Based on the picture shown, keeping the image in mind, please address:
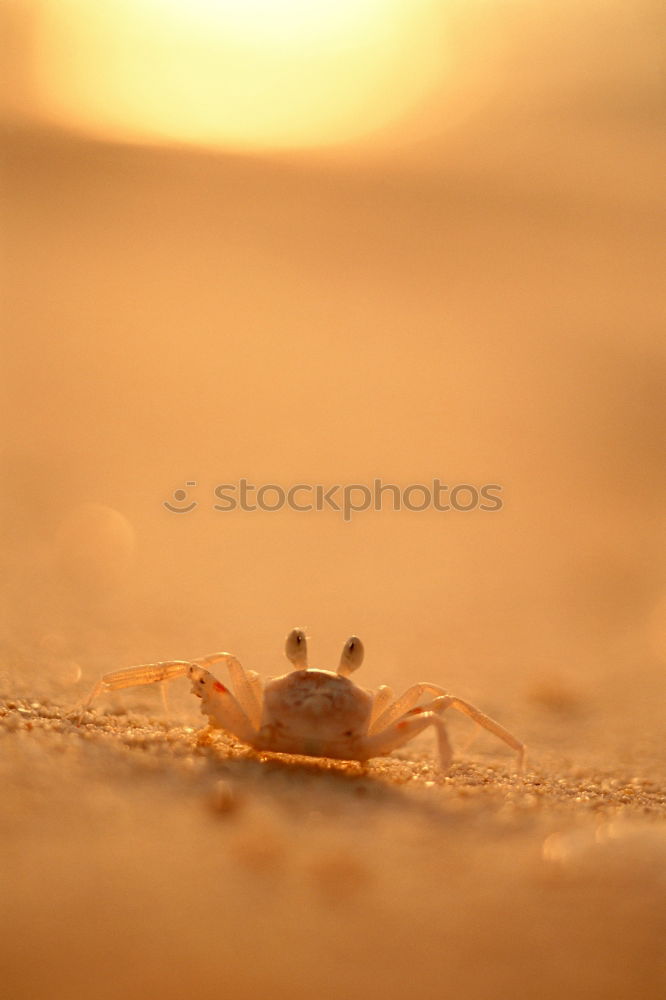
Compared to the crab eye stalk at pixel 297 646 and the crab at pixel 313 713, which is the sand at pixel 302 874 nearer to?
the crab at pixel 313 713

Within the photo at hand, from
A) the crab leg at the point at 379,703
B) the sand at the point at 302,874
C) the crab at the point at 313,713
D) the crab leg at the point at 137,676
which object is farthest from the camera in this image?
the crab leg at the point at 137,676

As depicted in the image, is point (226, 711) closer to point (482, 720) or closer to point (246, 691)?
point (246, 691)

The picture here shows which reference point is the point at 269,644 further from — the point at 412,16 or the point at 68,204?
the point at 412,16

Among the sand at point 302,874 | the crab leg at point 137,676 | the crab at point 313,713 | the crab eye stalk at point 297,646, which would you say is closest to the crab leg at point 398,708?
the crab at point 313,713

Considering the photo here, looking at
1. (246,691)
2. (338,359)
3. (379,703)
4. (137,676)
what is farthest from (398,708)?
(338,359)

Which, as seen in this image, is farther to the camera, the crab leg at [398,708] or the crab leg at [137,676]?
the crab leg at [137,676]

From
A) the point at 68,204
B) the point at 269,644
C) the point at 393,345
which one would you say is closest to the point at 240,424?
the point at 393,345
